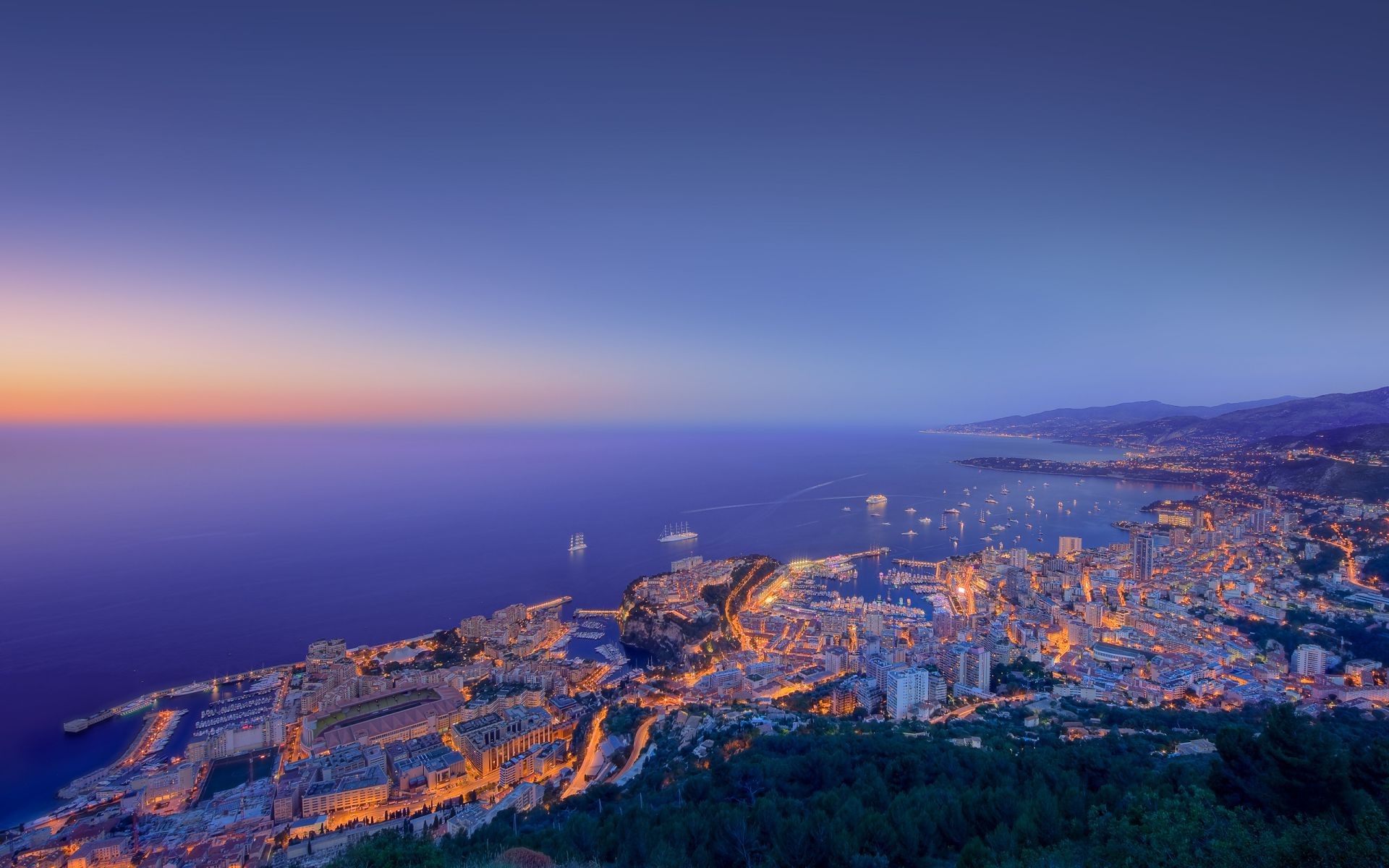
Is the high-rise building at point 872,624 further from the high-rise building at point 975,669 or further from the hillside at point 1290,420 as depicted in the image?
the hillside at point 1290,420

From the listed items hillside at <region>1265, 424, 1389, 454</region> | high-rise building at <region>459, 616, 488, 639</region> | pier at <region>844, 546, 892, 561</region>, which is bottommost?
pier at <region>844, 546, 892, 561</region>

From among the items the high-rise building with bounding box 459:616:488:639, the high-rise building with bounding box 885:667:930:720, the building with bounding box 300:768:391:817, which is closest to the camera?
the building with bounding box 300:768:391:817

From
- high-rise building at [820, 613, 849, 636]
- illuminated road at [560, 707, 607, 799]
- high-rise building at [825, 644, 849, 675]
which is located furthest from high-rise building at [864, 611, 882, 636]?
illuminated road at [560, 707, 607, 799]

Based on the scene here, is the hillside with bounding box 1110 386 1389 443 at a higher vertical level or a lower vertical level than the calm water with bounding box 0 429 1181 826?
higher

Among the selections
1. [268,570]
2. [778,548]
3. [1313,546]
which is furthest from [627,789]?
[1313,546]

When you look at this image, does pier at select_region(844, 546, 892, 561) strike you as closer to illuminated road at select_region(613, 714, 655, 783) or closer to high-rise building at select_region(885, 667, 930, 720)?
high-rise building at select_region(885, 667, 930, 720)

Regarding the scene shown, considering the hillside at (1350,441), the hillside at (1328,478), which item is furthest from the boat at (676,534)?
the hillside at (1350,441)

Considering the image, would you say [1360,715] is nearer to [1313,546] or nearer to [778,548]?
[1313,546]
